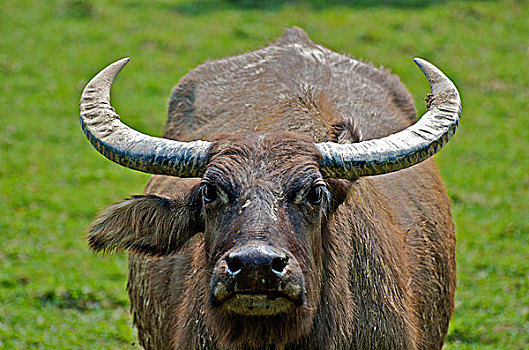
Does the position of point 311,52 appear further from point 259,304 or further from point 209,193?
point 259,304

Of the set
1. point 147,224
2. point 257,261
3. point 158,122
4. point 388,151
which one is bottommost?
point 158,122

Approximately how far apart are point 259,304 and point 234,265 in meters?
0.25

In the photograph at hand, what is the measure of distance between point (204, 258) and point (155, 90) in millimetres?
9887

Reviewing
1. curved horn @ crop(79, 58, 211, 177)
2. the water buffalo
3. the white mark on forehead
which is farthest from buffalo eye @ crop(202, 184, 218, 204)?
the white mark on forehead

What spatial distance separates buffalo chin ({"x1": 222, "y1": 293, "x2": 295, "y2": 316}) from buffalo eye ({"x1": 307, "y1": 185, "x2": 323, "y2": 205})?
566 millimetres

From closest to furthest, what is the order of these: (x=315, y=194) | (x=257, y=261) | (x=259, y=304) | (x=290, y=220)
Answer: (x=257, y=261)
(x=259, y=304)
(x=290, y=220)
(x=315, y=194)

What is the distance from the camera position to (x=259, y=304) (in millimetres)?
3805

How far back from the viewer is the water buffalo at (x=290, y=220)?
3961 mm

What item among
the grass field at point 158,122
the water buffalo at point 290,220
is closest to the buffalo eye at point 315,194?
the water buffalo at point 290,220

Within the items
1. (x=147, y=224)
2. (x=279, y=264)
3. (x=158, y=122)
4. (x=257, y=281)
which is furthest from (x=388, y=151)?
(x=158, y=122)

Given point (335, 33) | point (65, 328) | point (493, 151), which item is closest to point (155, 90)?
point (335, 33)

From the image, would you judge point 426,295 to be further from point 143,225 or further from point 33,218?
point 33,218

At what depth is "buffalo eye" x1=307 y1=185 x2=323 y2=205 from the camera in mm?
4117

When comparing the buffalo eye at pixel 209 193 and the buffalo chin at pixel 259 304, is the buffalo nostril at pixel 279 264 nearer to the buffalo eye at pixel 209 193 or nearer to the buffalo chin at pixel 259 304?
the buffalo chin at pixel 259 304
